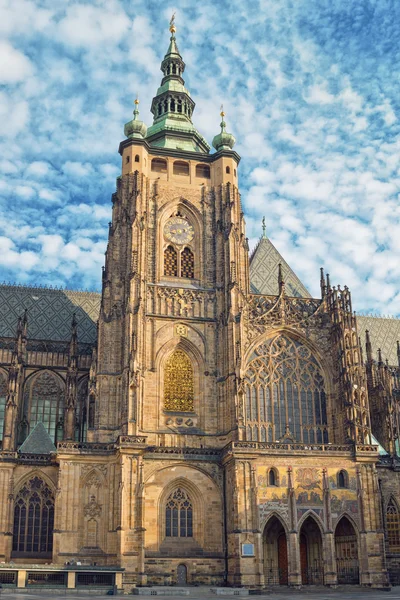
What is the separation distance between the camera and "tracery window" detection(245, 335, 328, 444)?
4494 cm

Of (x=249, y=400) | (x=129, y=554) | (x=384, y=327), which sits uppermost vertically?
(x=384, y=327)

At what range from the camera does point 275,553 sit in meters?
42.2

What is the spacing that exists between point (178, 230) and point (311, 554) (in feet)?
72.9

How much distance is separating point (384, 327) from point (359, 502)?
22942 mm

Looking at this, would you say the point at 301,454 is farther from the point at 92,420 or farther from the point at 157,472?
the point at 92,420

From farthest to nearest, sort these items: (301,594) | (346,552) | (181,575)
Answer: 1. (346,552)
2. (181,575)
3. (301,594)

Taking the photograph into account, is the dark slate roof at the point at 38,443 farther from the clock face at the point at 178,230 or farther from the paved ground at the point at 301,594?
the clock face at the point at 178,230

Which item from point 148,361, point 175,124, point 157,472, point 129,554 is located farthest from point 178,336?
point 175,124

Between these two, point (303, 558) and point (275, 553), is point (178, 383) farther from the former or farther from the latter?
point (303, 558)

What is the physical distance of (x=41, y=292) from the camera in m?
57.9

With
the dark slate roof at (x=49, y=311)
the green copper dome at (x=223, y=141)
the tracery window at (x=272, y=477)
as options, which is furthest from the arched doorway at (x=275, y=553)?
the green copper dome at (x=223, y=141)

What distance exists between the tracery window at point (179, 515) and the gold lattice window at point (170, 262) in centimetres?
1420

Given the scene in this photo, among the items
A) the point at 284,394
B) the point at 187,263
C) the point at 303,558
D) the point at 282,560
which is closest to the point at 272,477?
the point at 282,560

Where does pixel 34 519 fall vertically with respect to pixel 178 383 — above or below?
below
